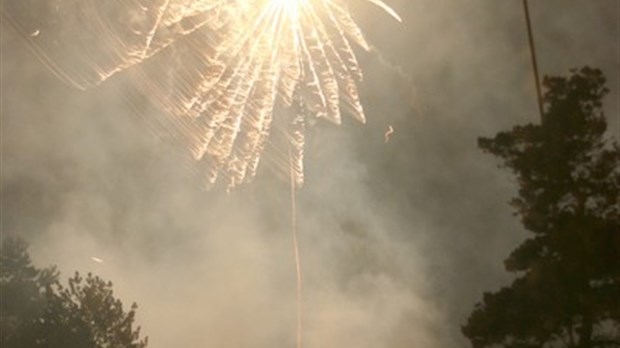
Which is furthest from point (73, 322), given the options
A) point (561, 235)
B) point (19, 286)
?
point (561, 235)

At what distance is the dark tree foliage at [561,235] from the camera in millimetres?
18141

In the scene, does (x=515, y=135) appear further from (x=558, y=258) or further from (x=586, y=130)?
(x=558, y=258)

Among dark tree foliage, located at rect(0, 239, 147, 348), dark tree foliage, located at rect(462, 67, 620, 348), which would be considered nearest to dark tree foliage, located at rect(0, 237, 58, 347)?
dark tree foliage, located at rect(0, 239, 147, 348)

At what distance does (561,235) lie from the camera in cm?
1850

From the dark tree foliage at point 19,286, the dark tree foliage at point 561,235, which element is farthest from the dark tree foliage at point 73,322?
the dark tree foliage at point 561,235

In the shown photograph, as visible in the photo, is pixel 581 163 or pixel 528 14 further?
pixel 581 163

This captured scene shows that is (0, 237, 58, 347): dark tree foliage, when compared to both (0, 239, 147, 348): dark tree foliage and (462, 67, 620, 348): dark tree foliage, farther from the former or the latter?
Answer: (462, 67, 620, 348): dark tree foliage

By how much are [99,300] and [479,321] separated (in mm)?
37596

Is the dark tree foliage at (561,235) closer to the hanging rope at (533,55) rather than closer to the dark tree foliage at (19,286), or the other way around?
the hanging rope at (533,55)

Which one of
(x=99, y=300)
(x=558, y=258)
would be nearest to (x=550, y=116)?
(x=558, y=258)

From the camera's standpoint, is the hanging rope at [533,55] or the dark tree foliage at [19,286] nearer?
the hanging rope at [533,55]

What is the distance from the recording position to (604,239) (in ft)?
58.8

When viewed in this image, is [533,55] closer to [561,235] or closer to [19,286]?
[561,235]

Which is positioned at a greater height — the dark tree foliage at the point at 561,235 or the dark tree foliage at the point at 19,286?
the dark tree foliage at the point at 19,286
